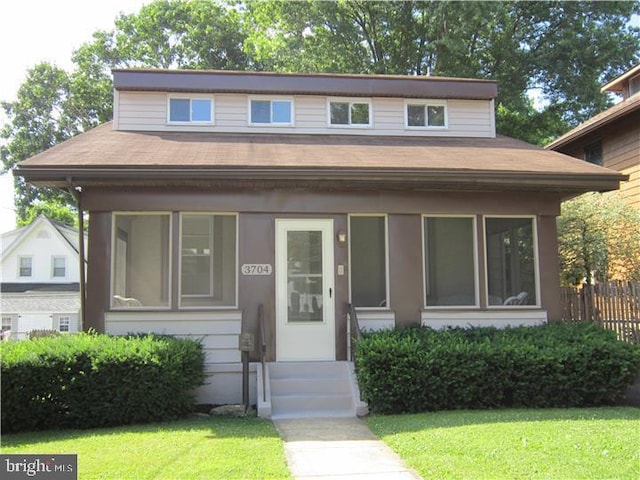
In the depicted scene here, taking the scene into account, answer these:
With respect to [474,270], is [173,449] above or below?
below

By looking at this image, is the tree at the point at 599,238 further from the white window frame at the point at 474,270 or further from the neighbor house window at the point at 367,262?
the neighbor house window at the point at 367,262

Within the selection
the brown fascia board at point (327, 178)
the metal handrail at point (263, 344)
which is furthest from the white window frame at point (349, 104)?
the metal handrail at point (263, 344)

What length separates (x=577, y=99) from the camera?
23094 mm

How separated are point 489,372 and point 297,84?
704 cm

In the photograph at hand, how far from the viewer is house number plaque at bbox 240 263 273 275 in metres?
8.73

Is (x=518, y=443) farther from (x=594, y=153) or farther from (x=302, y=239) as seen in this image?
(x=594, y=153)

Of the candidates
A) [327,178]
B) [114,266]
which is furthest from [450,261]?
[114,266]

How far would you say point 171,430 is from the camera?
6.32m

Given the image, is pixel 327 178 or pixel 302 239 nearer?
pixel 327 178

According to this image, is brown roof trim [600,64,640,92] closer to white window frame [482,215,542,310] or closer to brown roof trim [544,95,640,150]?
brown roof trim [544,95,640,150]

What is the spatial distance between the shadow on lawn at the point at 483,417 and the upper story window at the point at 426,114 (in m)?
6.68

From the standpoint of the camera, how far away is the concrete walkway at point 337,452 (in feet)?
15.6

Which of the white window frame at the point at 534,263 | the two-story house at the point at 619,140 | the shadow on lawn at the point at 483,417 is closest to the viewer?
the shadow on lawn at the point at 483,417

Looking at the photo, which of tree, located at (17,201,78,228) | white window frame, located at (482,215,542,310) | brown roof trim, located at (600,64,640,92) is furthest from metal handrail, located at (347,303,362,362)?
tree, located at (17,201,78,228)
